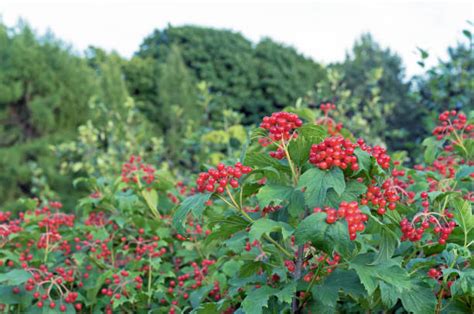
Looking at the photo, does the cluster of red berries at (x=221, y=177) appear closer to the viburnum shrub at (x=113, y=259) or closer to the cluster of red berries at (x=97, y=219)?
the viburnum shrub at (x=113, y=259)

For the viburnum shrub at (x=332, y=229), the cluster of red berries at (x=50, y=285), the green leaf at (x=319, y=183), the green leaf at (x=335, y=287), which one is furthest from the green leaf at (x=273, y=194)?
the cluster of red berries at (x=50, y=285)

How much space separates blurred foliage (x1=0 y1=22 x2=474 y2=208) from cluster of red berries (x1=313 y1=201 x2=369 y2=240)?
5.87 ft

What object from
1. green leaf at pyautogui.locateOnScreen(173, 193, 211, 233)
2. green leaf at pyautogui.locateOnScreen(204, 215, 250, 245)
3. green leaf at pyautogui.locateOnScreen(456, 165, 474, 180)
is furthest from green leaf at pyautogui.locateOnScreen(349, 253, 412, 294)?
green leaf at pyautogui.locateOnScreen(456, 165, 474, 180)

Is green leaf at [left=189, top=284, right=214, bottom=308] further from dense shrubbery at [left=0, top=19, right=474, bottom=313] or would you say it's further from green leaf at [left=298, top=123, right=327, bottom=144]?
green leaf at [left=298, top=123, right=327, bottom=144]

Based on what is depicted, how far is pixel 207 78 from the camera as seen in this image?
23469 mm

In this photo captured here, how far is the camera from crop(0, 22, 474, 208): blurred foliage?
731 cm

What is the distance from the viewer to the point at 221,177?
77.9 inches

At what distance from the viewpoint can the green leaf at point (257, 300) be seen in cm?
194

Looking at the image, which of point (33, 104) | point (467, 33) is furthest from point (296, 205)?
point (33, 104)

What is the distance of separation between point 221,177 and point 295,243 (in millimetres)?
378

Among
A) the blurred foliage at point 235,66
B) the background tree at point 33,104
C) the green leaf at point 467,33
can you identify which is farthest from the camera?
the blurred foliage at point 235,66

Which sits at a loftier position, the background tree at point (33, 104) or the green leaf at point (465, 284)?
the background tree at point (33, 104)

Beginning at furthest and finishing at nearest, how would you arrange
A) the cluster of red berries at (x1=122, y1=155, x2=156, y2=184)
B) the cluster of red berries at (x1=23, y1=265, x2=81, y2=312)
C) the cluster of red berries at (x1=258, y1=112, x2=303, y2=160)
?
the cluster of red berries at (x1=122, y1=155, x2=156, y2=184) → the cluster of red berries at (x1=23, y1=265, x2=81, y2=312) → the cluster of red berries at (x1=258, y1=112, x2=303, y2=160)

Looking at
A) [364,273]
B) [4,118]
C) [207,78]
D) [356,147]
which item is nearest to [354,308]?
[364,273]
